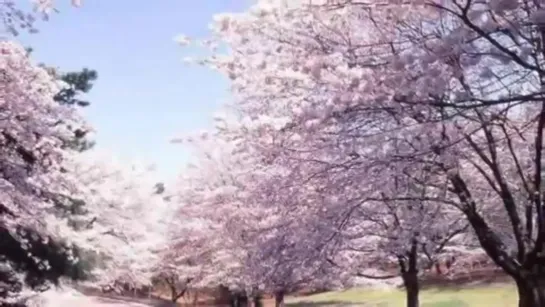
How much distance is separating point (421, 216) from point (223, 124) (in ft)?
8.72

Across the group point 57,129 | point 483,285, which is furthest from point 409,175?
point 483,285

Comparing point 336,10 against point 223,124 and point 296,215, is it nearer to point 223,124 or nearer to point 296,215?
point 296,215

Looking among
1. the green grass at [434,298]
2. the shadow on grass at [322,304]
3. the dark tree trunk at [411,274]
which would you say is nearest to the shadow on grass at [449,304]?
the green grass at [434,298]

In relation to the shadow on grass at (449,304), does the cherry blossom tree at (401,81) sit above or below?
above

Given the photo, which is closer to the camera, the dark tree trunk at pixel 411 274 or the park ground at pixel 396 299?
the dark tree trunk at pixel 411 274

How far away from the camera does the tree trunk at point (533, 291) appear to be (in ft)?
22.2

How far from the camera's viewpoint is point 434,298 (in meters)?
20.4

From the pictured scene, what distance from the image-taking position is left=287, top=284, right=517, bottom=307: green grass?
18.4m

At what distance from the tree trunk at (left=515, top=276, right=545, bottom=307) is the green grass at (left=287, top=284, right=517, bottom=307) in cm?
1124

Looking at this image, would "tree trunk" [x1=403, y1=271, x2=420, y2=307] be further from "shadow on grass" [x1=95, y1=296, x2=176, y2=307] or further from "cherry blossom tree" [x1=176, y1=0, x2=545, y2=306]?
"shadow on grass" [x1=95, y1=296, x2=176, y2=307]

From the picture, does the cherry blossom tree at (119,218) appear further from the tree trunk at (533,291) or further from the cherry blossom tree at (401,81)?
the tree trunk at (533,291)

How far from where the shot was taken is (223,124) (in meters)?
8.08

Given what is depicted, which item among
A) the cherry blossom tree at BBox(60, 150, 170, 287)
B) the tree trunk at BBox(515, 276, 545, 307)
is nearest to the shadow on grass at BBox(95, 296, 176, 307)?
the cherry blossom tree at BBox(60, 150, 170, 287)

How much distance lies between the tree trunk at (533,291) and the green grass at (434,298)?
36.9 ft
